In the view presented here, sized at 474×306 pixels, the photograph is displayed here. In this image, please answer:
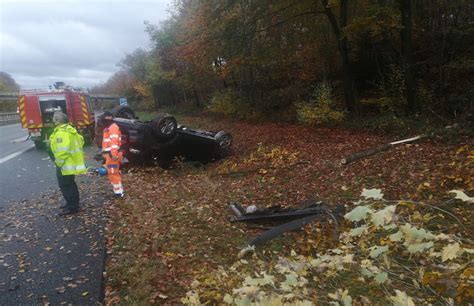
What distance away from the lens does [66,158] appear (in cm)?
742

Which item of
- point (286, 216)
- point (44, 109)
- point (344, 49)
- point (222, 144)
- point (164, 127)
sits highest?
point (344, 49)

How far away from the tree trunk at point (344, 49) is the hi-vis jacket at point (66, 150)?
10.3 meters

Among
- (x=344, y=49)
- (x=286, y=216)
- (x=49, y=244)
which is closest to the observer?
(x=49, y=244)

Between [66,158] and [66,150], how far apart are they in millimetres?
151

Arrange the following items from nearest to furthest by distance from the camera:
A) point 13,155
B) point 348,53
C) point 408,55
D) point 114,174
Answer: point 114,174 → point 408,55 → point 13,155 → point 348,53

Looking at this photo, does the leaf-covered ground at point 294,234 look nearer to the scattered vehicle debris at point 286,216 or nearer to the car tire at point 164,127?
the scattered vehicle debris at point 286,216

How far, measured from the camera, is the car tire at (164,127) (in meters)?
Answer: 11.2

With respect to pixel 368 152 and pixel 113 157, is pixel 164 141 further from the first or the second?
pixel 368 152

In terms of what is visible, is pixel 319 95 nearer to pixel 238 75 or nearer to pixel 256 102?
pixel 256 102

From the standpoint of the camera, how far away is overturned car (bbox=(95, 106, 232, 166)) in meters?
11.3

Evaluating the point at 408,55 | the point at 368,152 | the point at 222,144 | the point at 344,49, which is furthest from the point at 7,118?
the point at 368,152

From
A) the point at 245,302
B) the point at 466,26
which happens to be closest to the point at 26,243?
the point at 245,302

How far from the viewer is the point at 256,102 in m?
22.5

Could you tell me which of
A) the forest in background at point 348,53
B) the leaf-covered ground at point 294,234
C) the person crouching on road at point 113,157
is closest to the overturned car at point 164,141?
the leaf-covered ground at point 294,234
